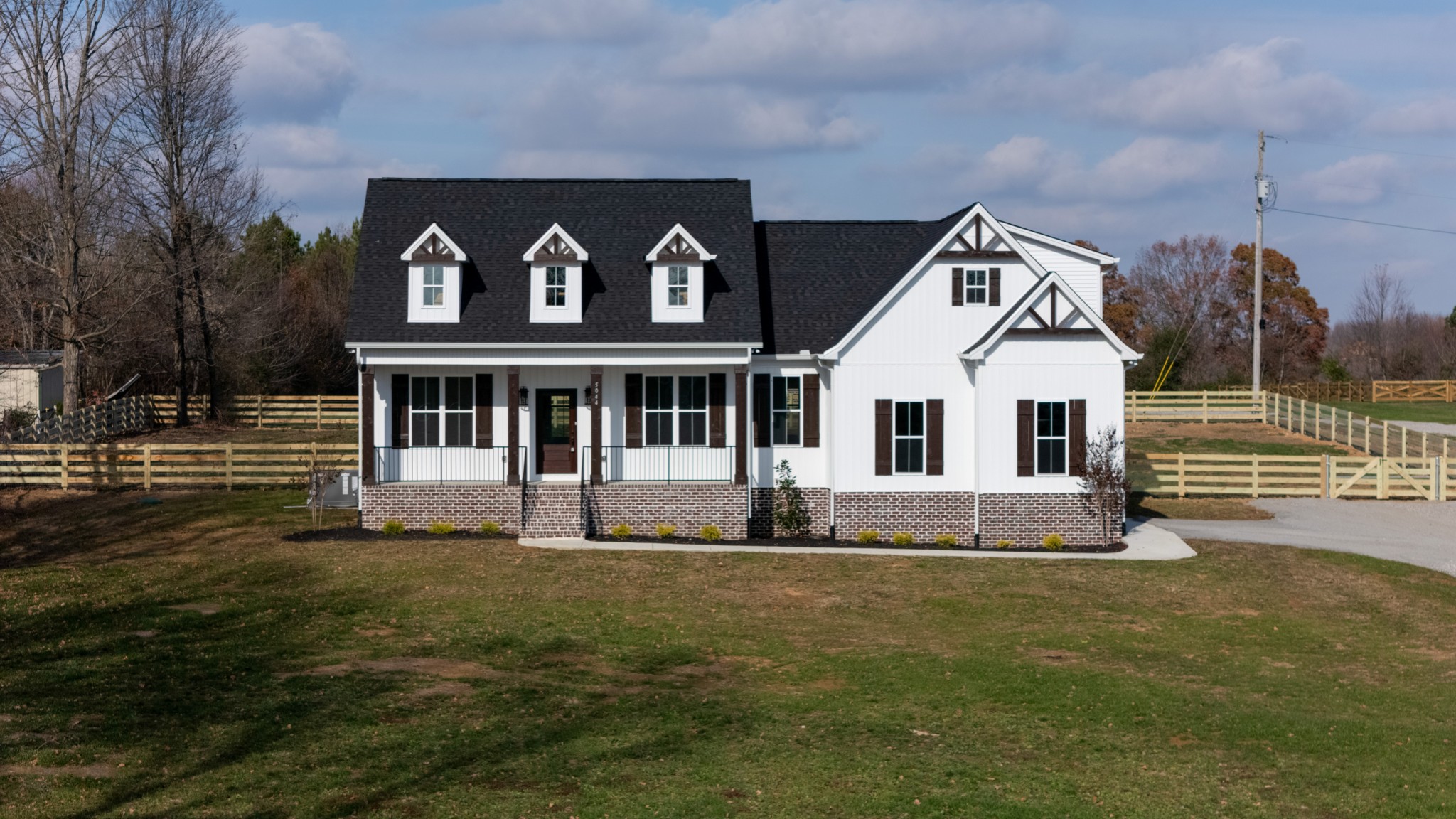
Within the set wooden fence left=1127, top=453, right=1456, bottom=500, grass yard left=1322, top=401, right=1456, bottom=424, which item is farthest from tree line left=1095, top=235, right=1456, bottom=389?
wooden fence left=1127, top=453, right=1456, bottom=500

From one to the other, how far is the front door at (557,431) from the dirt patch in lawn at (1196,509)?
14374 millimetres

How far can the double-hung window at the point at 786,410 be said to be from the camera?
27500mm

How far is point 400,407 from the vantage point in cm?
2686

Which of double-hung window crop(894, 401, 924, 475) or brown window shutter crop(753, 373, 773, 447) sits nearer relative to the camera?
double-hung window crop(894, 401, 924, 475)

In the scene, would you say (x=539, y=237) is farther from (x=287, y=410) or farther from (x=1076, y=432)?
(x=287, y=410)

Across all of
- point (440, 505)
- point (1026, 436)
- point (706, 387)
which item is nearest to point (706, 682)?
point (440, 505)

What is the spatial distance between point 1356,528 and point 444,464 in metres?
21.1

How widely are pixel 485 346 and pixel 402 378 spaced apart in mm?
2276

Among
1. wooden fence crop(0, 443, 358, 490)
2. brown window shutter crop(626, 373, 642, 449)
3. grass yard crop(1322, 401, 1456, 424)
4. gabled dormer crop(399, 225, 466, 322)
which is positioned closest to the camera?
gabled dormer crop(399, 225, 466, 322)

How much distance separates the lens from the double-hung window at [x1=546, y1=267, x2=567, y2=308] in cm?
2686

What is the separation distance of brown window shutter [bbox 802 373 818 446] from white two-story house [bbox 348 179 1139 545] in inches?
2.0

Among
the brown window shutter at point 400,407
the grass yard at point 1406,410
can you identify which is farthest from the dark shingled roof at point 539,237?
the grass yard at point 1406,410

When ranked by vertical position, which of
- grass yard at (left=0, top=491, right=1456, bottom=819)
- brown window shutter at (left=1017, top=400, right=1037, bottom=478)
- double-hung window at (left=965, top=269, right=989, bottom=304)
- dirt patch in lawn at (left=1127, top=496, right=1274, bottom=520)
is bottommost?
grass yard at (left=0, top=491, right=1456, bottom=819)

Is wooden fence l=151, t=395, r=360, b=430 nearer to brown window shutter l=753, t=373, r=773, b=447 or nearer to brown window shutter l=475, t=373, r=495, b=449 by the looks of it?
brown window shutter l=475, t=373, r=495, b=449
